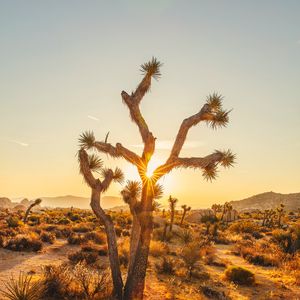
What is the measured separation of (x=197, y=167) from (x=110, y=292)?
13.3ft

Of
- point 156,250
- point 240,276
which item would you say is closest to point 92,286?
point 240,276

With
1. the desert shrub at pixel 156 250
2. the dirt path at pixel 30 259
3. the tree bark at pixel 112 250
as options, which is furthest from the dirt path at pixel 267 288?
the dirt path at pixel 30 259

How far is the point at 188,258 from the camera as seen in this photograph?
13047 millimetres

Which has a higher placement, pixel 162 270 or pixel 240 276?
pixel 240 276

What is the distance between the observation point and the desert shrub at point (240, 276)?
1196 cm

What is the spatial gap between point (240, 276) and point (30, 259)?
28.5 ft

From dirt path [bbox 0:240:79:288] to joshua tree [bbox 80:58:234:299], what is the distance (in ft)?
14.3

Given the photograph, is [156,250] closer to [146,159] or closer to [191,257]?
[191,257]

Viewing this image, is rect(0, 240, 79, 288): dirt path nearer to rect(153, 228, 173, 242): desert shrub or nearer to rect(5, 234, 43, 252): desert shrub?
rect(5, 234, 43, 252): desert shrub

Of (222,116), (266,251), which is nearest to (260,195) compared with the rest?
(266,251)

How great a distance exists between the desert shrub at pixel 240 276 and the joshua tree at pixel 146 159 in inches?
174

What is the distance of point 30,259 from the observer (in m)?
14.4

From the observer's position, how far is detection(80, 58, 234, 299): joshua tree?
342 inches

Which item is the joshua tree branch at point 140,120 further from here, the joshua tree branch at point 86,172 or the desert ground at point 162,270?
the desert ground at point 162,270
